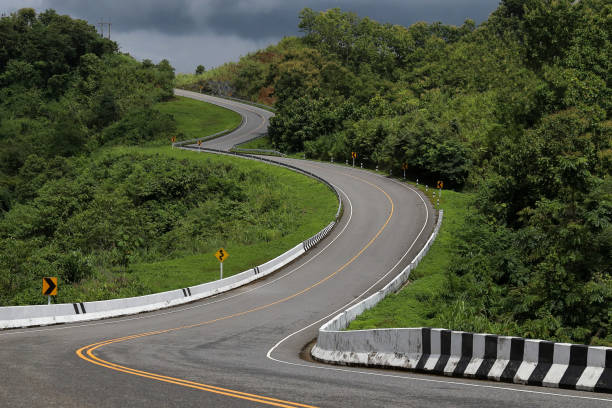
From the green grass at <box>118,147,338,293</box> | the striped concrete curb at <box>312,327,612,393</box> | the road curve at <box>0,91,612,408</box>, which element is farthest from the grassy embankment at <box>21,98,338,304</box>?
the striped concrete curb at <box>312,327,612,393</box>

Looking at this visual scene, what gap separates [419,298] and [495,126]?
1509 inches

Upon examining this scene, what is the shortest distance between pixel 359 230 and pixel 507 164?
14.6 m

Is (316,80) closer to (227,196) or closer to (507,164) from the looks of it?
(227,196)

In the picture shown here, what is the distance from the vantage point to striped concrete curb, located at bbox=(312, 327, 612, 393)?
32.6 ft

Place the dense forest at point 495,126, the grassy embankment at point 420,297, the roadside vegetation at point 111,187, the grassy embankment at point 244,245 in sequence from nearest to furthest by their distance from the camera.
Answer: the dense forest at point 495,126, the grassy embankment at point 420,297, the grassy embankment at point 244,245, the roadside vegetation at point 111,187

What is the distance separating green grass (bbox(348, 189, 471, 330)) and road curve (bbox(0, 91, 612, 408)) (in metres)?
1.99

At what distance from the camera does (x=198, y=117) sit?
108 m

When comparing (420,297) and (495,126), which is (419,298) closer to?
(420,297)

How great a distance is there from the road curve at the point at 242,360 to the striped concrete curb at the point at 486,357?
0.46 metres

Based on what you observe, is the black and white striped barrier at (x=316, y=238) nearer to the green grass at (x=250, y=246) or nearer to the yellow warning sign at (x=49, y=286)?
the green grass at (x=250, y=246)

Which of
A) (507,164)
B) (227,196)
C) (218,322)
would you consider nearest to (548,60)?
(507,164)

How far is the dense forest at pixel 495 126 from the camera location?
20.7 meters

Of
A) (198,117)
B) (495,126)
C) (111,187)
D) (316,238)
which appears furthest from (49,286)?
(198,117)

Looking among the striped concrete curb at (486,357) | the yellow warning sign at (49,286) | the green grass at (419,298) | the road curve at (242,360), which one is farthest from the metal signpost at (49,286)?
the striped concrete curb at (486,357)
